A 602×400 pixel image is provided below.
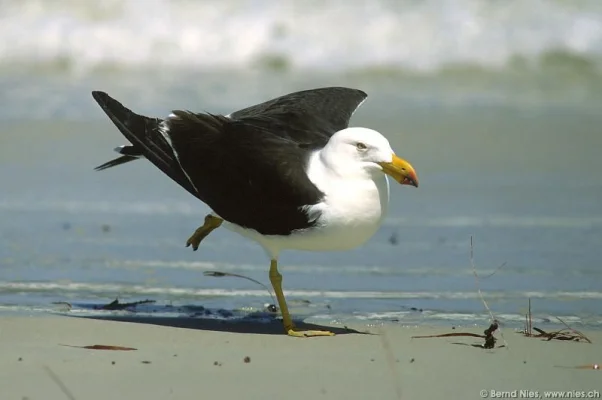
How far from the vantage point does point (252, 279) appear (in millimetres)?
6332

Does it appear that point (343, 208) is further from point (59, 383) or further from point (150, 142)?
point (59, 383)

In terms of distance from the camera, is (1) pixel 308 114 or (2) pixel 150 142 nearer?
(2) pixel 150 142

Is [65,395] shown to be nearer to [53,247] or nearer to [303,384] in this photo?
[303,384]

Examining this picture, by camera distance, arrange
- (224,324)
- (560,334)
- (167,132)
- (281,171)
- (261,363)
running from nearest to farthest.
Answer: (261,363) < (560,334) < (281,171) < (224,324) < (167,132)

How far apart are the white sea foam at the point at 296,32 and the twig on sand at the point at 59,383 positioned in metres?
10.3

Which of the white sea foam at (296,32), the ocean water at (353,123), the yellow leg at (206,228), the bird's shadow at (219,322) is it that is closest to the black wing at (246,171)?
the bird's shadow at (219,322)

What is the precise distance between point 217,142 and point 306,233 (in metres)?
0.65

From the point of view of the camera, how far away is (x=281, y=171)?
Result: 211 inches

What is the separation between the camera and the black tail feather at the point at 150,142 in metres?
5.87

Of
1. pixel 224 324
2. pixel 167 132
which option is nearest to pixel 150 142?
pixel 167 132

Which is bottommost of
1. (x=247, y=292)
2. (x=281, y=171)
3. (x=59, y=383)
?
(x=59, y=383)

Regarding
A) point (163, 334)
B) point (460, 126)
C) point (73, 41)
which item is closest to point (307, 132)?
point (163, 334)

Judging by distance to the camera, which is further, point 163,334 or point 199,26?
point 199,26

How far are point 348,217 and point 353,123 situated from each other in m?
5.70
